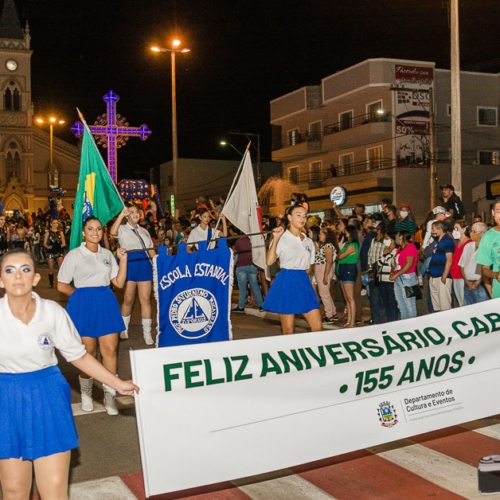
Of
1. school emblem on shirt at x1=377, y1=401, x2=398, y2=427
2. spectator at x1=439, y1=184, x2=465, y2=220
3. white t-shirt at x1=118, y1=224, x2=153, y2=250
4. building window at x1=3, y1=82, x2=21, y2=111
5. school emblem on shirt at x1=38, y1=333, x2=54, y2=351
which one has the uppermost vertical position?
building window at x1=3, y1=82, x2=21, y2=111

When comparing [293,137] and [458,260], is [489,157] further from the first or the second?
[458,260]

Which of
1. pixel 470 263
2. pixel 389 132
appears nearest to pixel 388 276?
pixel 470 263

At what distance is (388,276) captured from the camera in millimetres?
10805

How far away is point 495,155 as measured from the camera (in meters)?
43.3

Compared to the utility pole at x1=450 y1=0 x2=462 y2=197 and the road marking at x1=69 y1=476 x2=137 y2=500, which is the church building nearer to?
the utility pole at x1=450 y1=0 x2=462 y2=197

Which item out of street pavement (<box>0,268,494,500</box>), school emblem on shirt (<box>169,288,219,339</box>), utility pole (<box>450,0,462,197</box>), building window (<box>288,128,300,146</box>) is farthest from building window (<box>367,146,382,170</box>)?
street pavement (<box>0,268,494,500</box>)

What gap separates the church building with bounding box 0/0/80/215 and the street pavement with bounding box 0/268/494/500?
60680 millimetres

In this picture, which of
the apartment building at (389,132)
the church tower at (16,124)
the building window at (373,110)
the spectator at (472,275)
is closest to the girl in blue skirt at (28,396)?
the spectator at (472,275)

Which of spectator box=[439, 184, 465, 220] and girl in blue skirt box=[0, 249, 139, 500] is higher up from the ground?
spectator box=[439, 184, 465, 220]

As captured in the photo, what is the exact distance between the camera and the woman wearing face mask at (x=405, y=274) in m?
10.5

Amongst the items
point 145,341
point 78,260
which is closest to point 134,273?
point 145,341

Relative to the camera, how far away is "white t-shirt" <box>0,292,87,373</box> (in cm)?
352

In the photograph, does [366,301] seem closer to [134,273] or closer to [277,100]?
[134,273]

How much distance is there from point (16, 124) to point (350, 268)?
196ft
